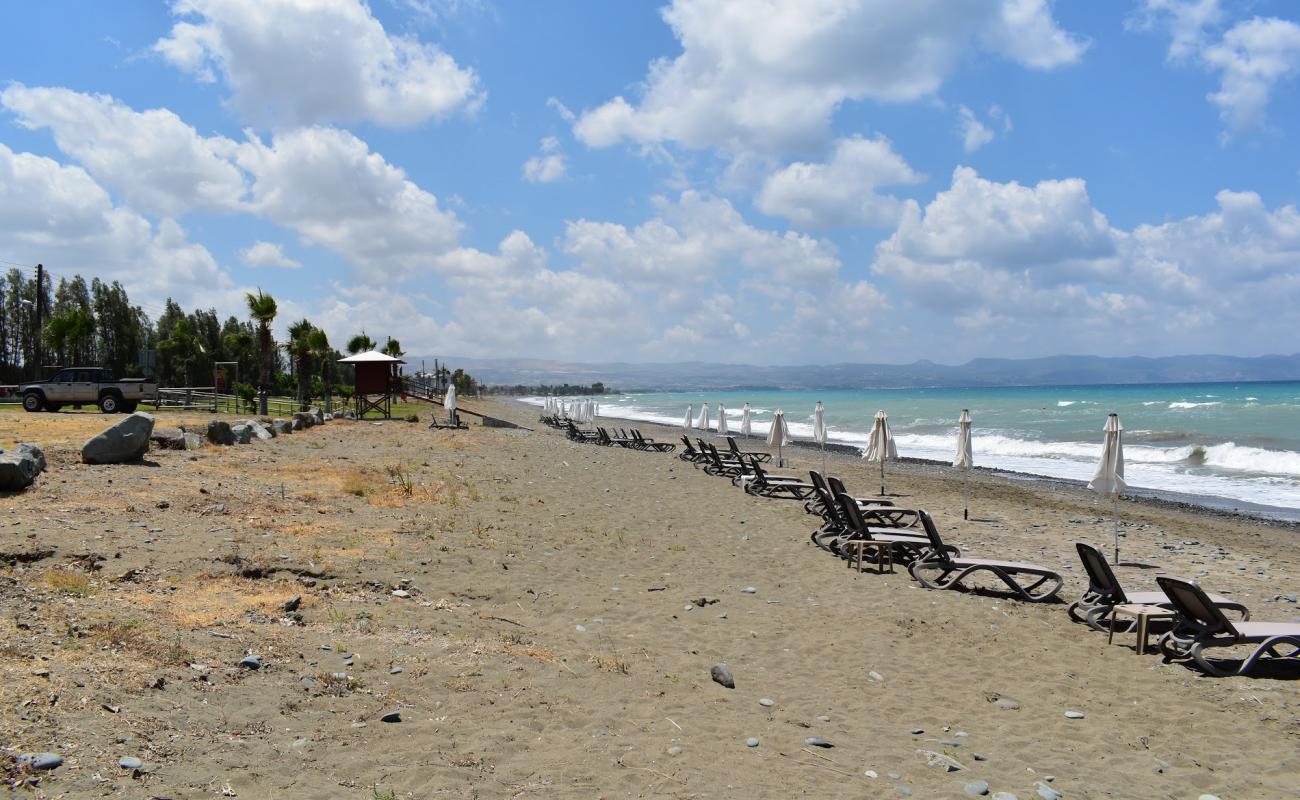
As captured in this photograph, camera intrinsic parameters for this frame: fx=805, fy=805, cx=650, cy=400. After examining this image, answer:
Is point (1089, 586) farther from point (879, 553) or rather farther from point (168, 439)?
point (168, 439)

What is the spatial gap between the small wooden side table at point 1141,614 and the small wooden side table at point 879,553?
2.54 metres

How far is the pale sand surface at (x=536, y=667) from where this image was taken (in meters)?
3.72

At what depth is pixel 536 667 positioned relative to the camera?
5.10 m

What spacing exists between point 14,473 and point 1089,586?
10934mm

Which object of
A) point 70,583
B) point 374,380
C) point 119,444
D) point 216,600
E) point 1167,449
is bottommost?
point 1167,449

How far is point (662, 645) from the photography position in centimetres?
587

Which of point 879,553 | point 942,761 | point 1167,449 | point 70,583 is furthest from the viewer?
point 1167,449

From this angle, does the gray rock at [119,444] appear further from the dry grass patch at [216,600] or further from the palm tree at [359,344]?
the palm tree at [359,344]

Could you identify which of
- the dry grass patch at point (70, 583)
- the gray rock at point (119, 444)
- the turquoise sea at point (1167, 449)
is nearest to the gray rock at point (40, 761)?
the dry grass patch at point (70, 583)

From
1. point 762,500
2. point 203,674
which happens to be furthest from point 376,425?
point 203,674

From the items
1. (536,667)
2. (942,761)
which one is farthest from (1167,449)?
(536,667)

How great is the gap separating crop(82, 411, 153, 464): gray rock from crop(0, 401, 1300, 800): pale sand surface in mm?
479

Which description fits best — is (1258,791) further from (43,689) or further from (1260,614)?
(43,689)

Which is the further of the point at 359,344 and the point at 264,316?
the point at 359,344
